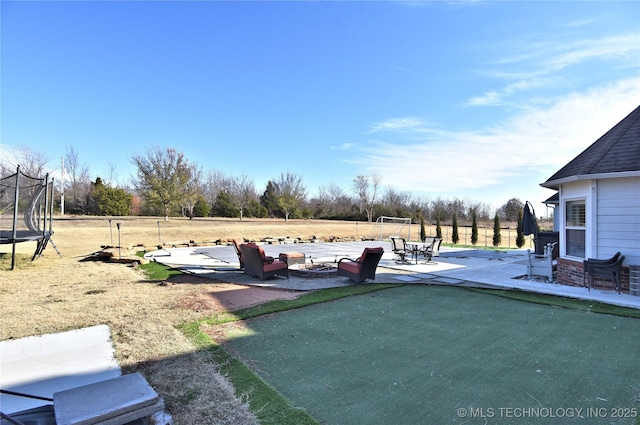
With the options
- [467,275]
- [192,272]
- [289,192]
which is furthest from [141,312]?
[289,192]

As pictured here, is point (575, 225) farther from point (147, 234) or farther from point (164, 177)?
point (164, 177)

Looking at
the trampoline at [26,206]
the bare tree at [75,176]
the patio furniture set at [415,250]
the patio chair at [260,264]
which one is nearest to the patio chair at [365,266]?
the patio chair at [260,264]

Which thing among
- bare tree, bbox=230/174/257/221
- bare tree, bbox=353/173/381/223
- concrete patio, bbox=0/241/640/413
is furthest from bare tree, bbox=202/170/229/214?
concrete patio, bbox=0/241/640/413

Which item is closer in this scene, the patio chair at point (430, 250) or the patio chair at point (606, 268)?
the patio chair at point (606, 268)

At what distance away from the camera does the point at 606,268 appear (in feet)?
22.8

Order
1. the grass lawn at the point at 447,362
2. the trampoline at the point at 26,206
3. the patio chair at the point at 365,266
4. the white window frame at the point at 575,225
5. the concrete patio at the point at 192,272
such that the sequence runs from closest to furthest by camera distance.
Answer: the grass lawn at the point at 447,362 → the concrete patio at the point at 192,272 → the white window frame at the point at 575,225 → the patio chair at the point at 365,266 → the trampoline at the point at 26,206

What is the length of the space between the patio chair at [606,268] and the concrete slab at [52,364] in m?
8.80

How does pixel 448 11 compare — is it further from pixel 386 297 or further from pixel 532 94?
pixel 386 297

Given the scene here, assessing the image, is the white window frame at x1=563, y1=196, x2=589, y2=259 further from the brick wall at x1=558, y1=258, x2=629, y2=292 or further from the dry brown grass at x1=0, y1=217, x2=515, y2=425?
→ the dry brown grass at x1=0, y1=217, x2=515, y2=425

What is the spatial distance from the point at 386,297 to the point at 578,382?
12.2 ft

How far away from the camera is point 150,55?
48.1ft

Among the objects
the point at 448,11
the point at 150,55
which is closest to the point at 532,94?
the point at 448,11

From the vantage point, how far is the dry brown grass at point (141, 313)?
2.84 m

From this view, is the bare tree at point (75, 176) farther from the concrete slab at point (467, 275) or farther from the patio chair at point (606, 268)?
the patio chair at point (606, 268)
